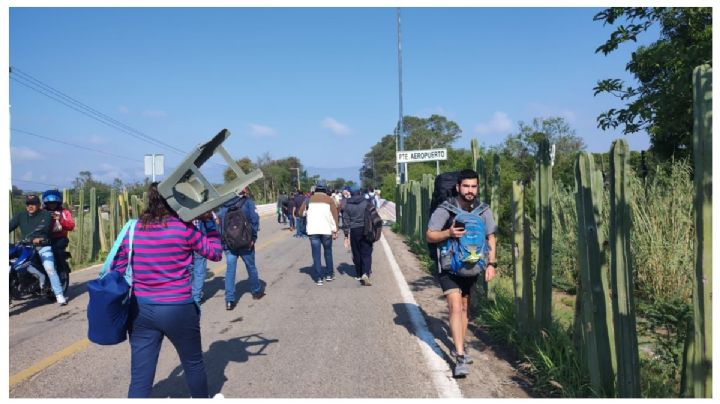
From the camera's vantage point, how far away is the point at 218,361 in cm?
488

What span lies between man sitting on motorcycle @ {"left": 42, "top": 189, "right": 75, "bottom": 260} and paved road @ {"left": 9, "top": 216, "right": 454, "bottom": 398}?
0.91 m

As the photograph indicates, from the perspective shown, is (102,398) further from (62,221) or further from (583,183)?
(62,221)

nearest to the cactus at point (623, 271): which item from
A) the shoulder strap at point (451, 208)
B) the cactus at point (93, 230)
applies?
the shoulder strap at point (451, 208)

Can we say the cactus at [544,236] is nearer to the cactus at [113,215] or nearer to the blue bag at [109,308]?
the blue bag at [109,308]

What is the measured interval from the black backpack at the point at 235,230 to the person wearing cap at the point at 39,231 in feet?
9.00

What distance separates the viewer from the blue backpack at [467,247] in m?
4.39

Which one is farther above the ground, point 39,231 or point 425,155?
point 425,155

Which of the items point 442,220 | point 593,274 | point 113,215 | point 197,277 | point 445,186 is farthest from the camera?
point 113,215

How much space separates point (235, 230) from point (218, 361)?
2623 millimetres

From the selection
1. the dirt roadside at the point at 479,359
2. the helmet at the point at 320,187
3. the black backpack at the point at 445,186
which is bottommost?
the dirt roadside at the point at 479,359

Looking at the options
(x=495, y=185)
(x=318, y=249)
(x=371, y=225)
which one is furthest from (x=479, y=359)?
(x=318, y=249)

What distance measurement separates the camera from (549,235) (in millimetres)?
4602

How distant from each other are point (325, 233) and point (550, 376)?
17.9 ft

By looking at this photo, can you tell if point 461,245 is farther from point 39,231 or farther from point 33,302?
point 33,302
